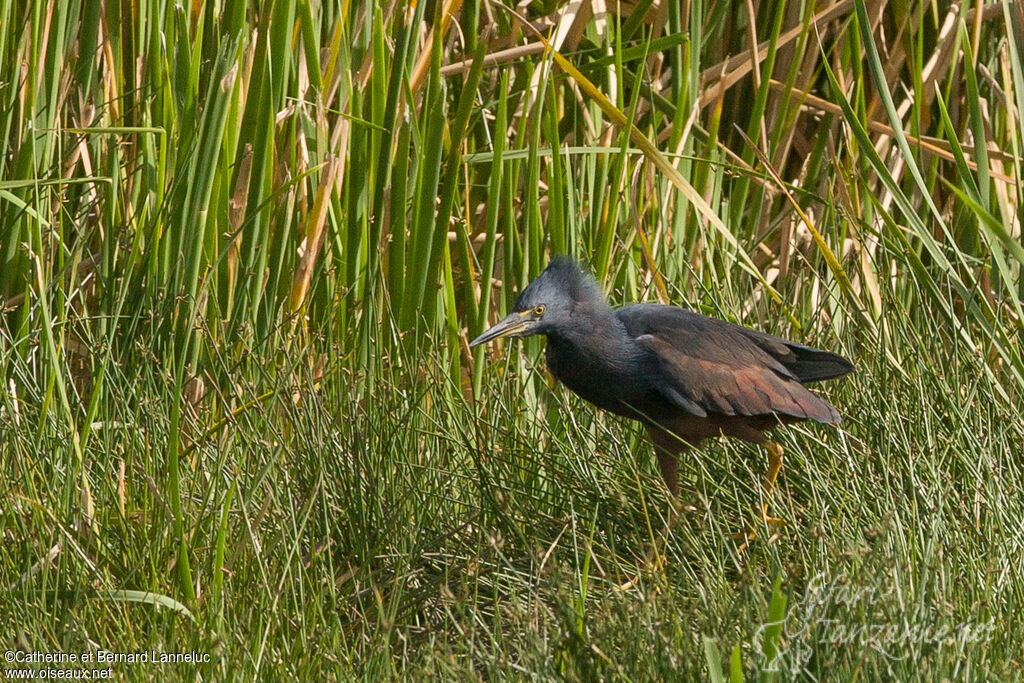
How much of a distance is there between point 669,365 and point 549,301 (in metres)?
0.29

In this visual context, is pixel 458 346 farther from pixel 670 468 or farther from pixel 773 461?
pixel 773 461

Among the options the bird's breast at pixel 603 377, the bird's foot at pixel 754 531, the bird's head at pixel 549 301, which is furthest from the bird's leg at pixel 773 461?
the bird's head at pixel 549 301

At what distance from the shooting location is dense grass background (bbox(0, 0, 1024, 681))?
2158 mm

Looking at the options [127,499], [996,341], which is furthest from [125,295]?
[996,341]

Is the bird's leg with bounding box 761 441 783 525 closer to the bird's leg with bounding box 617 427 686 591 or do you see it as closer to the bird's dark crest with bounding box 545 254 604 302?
the bird's leg with bounding box 617 427 686 591

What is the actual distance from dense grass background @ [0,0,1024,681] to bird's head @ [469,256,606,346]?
0.80 ft

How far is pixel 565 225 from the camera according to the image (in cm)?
342

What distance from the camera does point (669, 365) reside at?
284 cm

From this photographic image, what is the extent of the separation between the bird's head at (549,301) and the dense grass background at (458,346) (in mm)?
244

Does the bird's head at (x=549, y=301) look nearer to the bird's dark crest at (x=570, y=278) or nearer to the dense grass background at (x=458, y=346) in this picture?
the bird's dark crest at (x=570, y=278)

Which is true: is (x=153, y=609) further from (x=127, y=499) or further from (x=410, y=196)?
(x=410, y=196)

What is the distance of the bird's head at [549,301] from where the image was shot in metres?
2.84

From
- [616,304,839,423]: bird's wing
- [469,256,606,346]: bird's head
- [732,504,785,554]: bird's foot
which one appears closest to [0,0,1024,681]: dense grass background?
[732,504,785,554]: bird's foot

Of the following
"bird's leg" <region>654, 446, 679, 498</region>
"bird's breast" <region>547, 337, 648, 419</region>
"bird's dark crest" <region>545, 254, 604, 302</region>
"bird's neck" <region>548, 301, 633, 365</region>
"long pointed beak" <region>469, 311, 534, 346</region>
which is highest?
"bird's dark crest" <region>545, 254, 604, 302</region>
